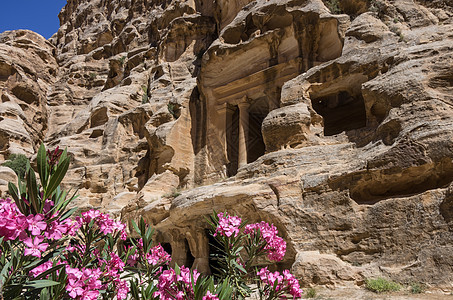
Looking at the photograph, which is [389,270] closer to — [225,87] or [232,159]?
[232,159]

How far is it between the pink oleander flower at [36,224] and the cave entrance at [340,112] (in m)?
15.3

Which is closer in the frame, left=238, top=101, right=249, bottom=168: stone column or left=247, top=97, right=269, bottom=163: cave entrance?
left=238, top=101, right=249, bottom=168: stone column

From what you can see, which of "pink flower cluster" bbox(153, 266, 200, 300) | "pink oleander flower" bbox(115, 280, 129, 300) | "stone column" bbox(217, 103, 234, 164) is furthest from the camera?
"stone column" bbox(217, 103, 234, 164)

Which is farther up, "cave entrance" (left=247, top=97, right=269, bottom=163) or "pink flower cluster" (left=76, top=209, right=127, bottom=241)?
"cave entrance" (left=247, top=97, right=269, bottom=163)

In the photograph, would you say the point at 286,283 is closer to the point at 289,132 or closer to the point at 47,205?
the point at 47,205

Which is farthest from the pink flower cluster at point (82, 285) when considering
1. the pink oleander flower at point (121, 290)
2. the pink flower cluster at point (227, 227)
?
the pink flower cluster at point (227, 227)

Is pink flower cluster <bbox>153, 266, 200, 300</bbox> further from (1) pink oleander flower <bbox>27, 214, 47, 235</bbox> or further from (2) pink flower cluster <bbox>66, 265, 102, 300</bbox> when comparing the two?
(1) pink oleander flower <bbox>27, 214, 47, 235</bbox>

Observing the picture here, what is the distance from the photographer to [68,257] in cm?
383

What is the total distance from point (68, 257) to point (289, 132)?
9.34 m

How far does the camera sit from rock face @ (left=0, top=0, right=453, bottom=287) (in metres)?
7.81

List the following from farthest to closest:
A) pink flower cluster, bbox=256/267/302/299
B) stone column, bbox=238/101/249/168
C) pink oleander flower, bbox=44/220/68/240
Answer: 1. stone column, bbox=238/101/249/168
2. pink flower cluster, bbox=256/267/302/299
3. pink oleander flower, bbox=44/220/68/240

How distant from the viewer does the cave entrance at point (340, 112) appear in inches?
666

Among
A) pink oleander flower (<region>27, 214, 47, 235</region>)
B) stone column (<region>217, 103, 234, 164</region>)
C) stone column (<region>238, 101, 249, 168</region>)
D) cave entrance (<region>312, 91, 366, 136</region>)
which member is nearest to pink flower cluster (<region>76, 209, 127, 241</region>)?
pink oleander flower (<region>27, 214, 47, 235</region>)

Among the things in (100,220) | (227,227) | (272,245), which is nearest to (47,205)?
(100,220)
